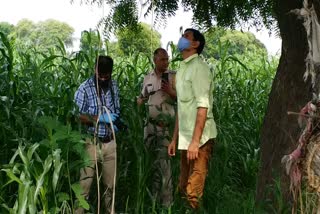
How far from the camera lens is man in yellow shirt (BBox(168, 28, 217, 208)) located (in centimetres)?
409

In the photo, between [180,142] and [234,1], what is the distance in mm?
1086

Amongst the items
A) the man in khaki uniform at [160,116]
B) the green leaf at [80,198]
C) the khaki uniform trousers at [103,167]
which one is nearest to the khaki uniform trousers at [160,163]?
the man in khaki uniform at [160,116]

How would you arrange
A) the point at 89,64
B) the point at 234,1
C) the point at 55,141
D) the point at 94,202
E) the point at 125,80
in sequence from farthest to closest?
1. the point at 125,80
2. the point at 89,64
3. the point at 94,202
4. the point at 234,1
5. the point at 55,141

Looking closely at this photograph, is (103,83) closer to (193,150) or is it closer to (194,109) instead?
(194,109)

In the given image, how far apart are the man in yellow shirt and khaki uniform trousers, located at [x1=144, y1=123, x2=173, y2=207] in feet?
2.34

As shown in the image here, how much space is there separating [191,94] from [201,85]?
0.11 m

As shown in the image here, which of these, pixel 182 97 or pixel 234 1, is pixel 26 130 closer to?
pixel 182 97

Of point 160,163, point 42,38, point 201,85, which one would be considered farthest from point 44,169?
point 42,38

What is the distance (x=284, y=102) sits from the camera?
4.63m

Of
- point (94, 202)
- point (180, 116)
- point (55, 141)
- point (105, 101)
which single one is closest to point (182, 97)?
point (180, 116)

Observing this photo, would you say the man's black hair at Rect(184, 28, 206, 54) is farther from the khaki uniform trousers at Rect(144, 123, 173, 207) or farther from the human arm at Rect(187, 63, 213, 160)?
the khaki uniform trousers at Rect(144, 123, 173, 207)

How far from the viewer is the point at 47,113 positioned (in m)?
5.09

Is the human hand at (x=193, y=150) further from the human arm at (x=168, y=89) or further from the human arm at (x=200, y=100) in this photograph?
the human arm at (x=168, y=89)

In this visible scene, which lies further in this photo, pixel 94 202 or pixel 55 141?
pixel 94 202
